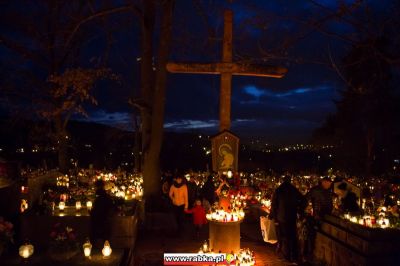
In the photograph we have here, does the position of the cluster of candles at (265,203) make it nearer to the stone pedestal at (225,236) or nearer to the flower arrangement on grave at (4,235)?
the stone pedestal at (225,236)

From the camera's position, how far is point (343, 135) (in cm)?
3266

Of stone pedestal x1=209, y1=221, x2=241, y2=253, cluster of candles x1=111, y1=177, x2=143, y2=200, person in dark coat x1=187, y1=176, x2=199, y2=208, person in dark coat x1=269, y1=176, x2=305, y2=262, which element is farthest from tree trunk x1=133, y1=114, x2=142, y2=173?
stone pedestal x1=209, y1=221, x2=241, y2=253

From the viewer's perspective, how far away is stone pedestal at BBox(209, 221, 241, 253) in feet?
30.3

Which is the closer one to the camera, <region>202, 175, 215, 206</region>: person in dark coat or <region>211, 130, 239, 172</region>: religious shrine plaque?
<region>211, 130, 239, 172</region>: religious shrine plaque

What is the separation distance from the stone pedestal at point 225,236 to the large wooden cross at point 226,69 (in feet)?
12.9

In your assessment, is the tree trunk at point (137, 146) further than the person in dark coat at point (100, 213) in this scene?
Answer: Yes

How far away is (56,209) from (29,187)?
161 centimetres

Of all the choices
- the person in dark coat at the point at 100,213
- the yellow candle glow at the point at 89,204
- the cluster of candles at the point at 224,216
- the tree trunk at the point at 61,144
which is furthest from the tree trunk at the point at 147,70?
the tree trunk at the point at 61,144

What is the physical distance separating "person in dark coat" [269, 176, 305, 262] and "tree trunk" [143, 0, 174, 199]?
21.3 ft

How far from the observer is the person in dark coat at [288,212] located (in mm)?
10375

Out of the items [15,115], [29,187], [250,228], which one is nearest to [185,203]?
[250,228]

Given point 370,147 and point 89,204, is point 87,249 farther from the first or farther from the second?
point 370,147

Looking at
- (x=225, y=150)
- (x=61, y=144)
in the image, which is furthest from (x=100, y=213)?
(x=61, y=144)

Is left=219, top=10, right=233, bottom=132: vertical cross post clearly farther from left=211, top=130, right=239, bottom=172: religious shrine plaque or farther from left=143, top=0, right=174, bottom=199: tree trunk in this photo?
left=143, top=0, right=174, bottom=199: tree trunk
